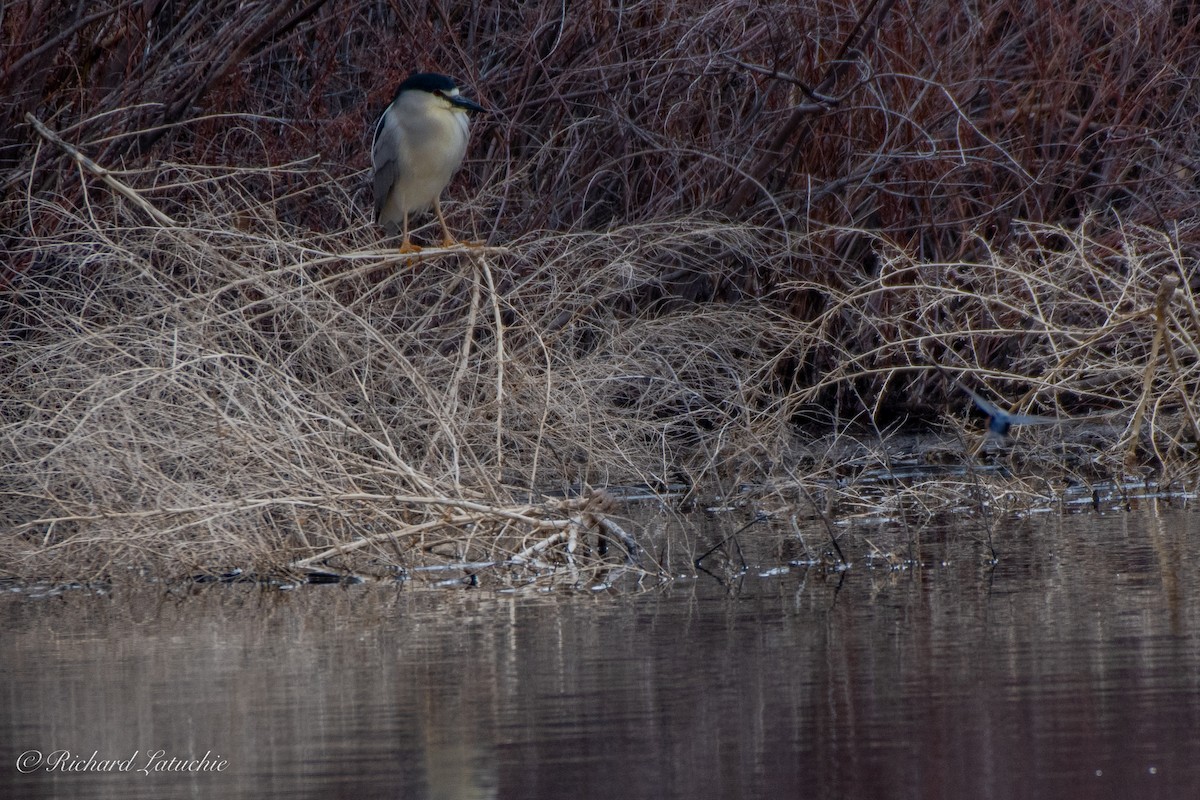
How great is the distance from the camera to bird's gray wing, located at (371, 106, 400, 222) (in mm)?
10742

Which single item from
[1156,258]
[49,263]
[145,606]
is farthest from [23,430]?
[1156,258]

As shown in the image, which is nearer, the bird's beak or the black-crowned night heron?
the bird's beak

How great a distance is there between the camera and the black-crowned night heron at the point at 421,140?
419 inches

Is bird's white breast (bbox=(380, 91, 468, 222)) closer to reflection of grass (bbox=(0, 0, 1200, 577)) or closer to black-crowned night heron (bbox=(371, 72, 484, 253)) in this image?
black-crowned night heron (bbox=(371, 72, 484, 253))

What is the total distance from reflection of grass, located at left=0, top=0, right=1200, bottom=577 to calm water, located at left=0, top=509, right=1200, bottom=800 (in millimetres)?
866

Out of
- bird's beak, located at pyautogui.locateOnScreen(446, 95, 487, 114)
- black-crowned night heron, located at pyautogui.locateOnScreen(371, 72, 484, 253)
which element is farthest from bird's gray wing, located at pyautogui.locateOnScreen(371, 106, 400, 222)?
bird's beak, located at pyautogui.locateOnScreen(446, 95, 487, 114)

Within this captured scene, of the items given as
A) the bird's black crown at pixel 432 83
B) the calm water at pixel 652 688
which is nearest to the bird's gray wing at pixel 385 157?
the bird's black crown at pixel 432 83

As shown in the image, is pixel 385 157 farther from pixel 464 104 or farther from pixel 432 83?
pixel 464 104

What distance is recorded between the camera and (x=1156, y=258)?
11.9 meters

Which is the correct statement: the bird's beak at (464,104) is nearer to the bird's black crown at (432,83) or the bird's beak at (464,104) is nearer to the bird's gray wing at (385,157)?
the bird's black crown at (432,83)

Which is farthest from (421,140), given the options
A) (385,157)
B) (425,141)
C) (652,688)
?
(652,688)

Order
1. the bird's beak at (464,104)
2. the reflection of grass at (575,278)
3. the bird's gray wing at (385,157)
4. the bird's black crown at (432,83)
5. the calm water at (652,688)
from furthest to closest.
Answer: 1. the bird's gray wing at (385,157)
2. the bird's black crown at (432,83)
3. the bird's beak at (464,104)
4. the reflection of grass at (575,278)
5. the calm water at (652,688)

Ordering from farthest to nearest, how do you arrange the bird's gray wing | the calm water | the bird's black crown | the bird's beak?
the bird's gray wing, the bird's black crown, the bird's beak, the calm water

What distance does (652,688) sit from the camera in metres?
4.92
